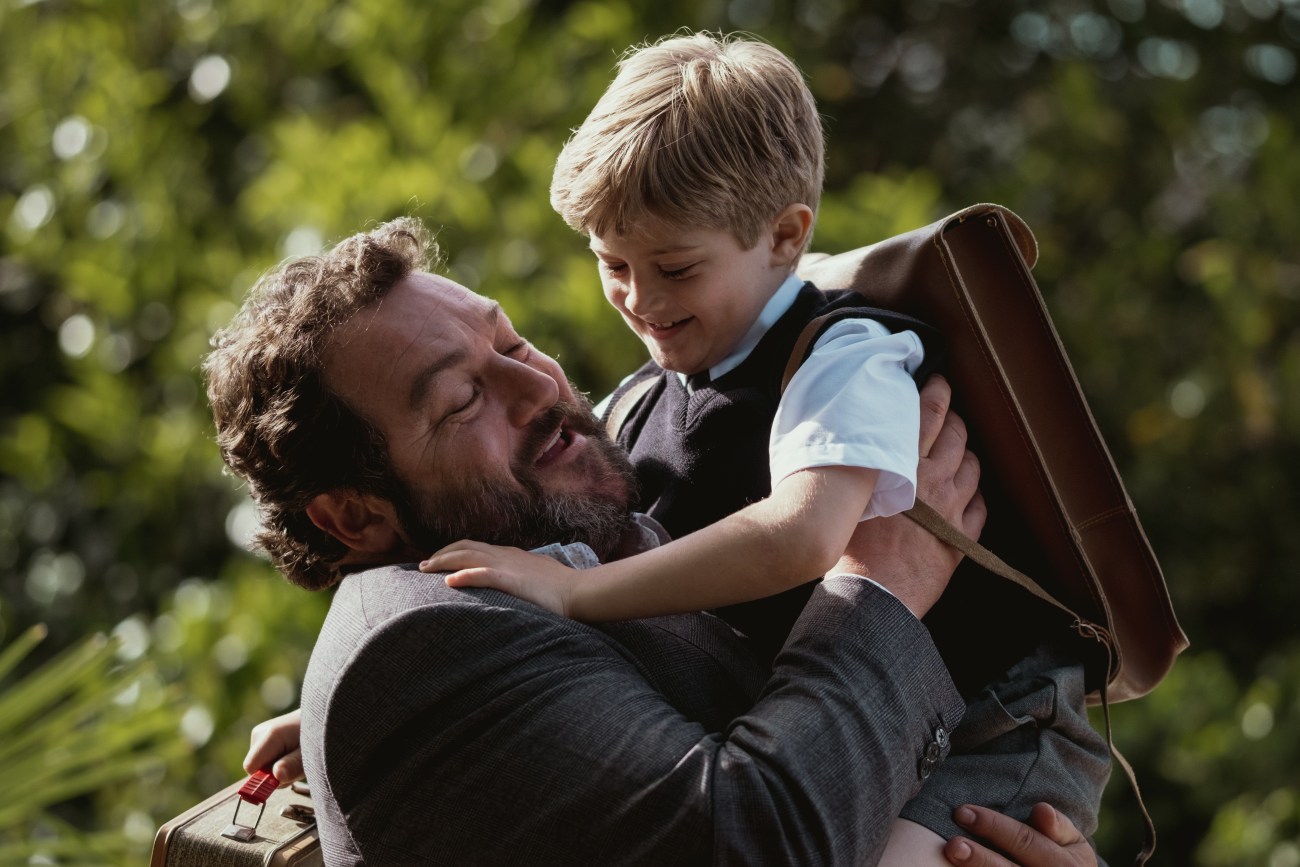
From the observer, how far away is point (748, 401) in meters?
2.12

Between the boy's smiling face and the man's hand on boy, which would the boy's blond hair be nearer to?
the boy's smiling face

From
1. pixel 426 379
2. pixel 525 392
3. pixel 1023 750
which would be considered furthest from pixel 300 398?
pixel 1023 750

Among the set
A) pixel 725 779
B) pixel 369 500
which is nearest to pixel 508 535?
pixel 369 500

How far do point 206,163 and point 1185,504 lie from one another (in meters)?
3.72

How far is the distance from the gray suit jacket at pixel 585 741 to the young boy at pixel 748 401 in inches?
4.0

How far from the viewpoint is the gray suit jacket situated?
5.58 ft

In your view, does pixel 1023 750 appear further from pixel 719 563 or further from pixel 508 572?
pixel 508 572

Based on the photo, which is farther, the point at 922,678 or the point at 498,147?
the point at 498,147

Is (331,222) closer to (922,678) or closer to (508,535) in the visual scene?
(508,535)

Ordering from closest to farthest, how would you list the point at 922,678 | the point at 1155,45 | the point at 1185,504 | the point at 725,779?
1. the point at 725,779
2. the point at 922,678
3. the point at 1185,504
4. the point at 1155,45

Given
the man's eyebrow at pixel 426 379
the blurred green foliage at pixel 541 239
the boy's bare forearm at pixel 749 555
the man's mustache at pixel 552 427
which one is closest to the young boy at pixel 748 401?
the boy's bare forearm at pixel 749 555

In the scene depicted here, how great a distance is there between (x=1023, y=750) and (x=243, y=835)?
1142 mm

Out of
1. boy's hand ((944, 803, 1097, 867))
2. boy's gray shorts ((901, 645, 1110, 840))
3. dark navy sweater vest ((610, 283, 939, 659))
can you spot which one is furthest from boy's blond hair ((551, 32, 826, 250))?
boy's hand ((944, 803, 1097, 867))

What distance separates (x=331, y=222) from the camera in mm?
4090
